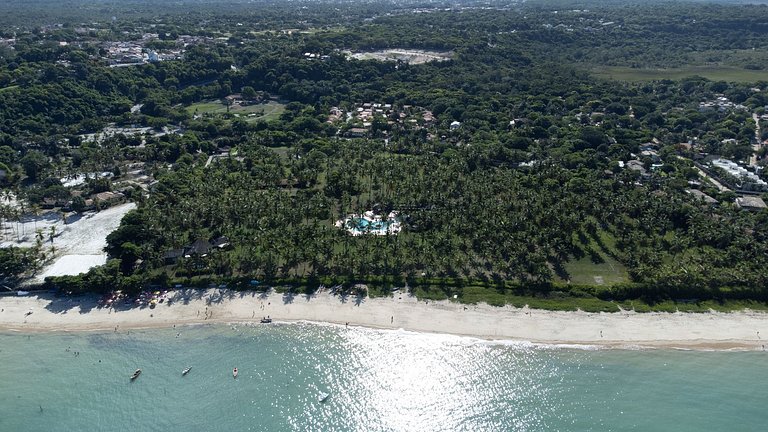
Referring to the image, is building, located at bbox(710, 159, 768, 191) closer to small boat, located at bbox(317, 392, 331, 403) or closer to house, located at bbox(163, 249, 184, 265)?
small boat, located at bbox(317, 392, 331, 403)

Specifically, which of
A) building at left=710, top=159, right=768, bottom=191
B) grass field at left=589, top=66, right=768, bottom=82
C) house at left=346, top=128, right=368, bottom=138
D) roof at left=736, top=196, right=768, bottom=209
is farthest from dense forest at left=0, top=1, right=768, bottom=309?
roof at left=736, top=196, right=768, bottom=209

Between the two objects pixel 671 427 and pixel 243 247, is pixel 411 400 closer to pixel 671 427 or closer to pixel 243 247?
pixel 671 427

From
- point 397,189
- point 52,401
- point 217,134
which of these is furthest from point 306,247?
point 217,134

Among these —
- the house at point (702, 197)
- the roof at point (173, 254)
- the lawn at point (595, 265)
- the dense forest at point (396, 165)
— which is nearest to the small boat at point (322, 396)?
the dense forest at point (396, 165)

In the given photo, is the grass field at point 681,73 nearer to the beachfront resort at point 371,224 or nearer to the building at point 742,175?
the building at point 742,175

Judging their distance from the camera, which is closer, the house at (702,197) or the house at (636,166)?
the house at (702,197)

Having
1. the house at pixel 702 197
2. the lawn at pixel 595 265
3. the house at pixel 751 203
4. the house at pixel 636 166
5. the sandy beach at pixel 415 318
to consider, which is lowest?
the sandy beach at pixel 415 318

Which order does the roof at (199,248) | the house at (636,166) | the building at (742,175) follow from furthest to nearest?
the house at (636,166) → the building at (742,175) → the roof at (199,248)
